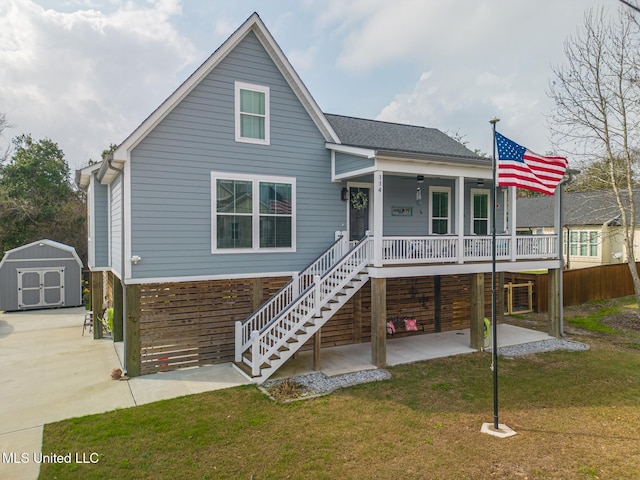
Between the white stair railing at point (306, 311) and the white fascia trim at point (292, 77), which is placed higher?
the white fascia trim at point (292, 77)

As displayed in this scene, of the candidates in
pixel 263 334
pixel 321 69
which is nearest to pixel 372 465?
pixel 263 334

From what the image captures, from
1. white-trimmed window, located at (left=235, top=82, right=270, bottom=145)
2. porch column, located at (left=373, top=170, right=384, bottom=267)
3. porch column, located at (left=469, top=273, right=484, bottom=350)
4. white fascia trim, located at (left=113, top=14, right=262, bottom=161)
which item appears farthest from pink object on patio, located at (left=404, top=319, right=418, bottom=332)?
white fascia trim, located at (left=113, top=14, right=262, bottom=161)

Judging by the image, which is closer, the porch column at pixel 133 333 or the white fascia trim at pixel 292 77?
the porch column at pixel 133 333

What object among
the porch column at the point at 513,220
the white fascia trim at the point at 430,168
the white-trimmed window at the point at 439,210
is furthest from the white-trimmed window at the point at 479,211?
the white fascia trim at the point at 430,168

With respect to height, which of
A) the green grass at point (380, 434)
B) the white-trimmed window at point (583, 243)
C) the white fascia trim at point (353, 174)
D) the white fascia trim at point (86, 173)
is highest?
the white fascia trim at point (86, 173)

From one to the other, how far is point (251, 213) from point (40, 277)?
1243cm

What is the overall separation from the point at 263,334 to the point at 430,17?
36.2ft

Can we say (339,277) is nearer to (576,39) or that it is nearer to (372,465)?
(372,465)

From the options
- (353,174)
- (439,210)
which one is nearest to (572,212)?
(439,210)

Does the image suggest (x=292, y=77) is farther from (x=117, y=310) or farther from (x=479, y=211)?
(x=117, y=310)

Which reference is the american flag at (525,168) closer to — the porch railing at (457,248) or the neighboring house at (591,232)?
the porch railing at (457,248)

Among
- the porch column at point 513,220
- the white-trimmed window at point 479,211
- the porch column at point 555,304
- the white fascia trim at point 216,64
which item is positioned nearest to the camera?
the white fascia trim at point 216,64

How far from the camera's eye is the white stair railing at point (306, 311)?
798 cm

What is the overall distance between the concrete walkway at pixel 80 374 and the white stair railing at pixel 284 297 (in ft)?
2.47
